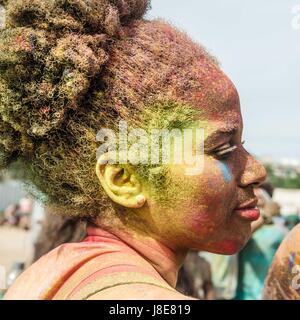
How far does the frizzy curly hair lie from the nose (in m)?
0.29

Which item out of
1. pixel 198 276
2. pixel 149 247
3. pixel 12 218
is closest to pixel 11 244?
pixel 12 218

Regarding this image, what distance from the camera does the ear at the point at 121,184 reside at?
194cm

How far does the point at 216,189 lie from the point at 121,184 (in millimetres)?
265

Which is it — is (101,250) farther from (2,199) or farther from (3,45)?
(2,199)

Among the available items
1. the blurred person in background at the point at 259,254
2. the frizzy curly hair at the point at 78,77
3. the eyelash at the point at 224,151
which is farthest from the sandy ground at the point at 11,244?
the eyelash at the point at 224,151

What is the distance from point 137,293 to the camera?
1.63 m

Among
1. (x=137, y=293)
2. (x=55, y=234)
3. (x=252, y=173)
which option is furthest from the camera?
(x=55, y=234)

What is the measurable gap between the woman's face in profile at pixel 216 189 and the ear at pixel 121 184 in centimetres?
5

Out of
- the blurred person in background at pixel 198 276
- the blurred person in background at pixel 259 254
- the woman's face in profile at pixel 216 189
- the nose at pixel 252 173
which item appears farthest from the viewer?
the blurred person in background at pixel 198 276

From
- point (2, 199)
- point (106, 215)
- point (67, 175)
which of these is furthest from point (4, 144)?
point (2, 199)

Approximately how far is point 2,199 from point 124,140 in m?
19.1

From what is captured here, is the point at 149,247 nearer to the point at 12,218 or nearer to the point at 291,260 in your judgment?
the point at 291,260

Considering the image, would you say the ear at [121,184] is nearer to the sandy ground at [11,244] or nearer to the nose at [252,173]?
the nose at [252,173]

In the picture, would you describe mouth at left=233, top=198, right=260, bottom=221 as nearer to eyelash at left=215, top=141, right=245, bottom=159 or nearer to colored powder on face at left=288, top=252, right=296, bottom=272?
eyelash at left=215, top=141, right=245, bottom=159
